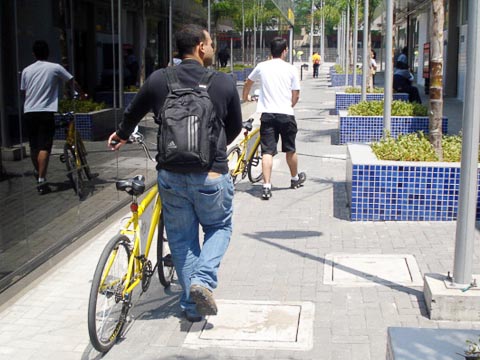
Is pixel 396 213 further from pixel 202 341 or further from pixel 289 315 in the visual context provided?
pixel 202 341

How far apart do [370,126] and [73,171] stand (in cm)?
725

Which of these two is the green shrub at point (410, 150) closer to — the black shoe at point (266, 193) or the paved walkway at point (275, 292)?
the paved walkway at point (275, 292)

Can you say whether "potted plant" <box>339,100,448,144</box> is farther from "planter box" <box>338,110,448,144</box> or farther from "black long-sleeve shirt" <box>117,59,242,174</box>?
"black long-sleeve shirt" <box>117,59,242,174</box>

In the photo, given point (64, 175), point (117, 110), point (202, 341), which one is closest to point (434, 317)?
point (202, 341)

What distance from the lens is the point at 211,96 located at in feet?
14.2

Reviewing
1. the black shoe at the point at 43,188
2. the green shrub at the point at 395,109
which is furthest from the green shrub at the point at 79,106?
the green shrub at the point at 395,109

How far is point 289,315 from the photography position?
479cm

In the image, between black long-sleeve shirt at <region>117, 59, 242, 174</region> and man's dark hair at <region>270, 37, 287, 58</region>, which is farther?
man's dark hair at <region>270, 37, 287, 58</region>

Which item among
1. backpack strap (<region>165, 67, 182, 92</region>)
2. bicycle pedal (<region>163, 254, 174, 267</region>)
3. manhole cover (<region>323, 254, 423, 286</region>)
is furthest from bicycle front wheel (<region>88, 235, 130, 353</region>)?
manhole cover (<region>323, 254, 423, 286</region>)

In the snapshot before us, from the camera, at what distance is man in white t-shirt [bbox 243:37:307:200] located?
27.4ft

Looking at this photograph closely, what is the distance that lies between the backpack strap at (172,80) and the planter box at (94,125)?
2138 mm

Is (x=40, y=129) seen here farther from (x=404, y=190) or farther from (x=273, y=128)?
(x=404, y=190)

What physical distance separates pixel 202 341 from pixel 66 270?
197 cm

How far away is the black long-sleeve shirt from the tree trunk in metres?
4.07
